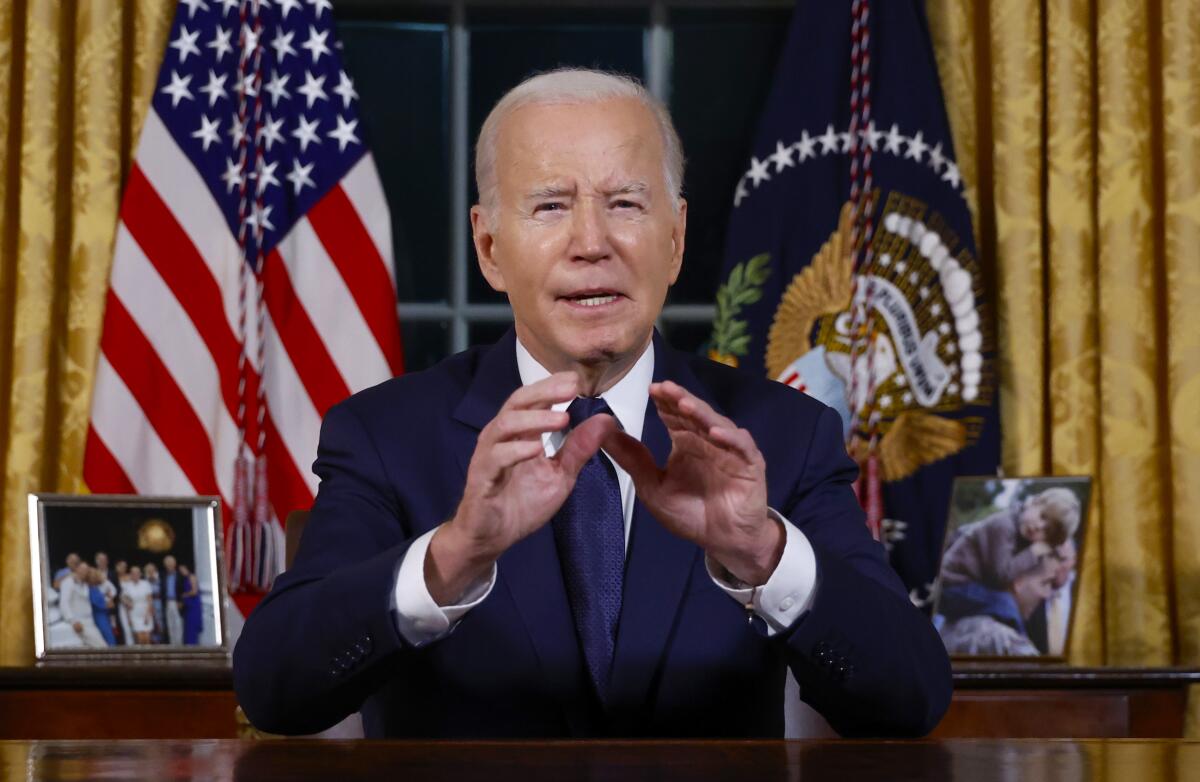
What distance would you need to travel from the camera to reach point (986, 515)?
2969 mm

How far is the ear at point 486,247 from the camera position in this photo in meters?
1.97

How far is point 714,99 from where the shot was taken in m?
3.71

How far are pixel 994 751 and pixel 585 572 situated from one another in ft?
1.96

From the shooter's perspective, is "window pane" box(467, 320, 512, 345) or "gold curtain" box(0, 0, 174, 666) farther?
"window pane" box(467, 320, 512, 345)

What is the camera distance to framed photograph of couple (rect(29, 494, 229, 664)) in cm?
283

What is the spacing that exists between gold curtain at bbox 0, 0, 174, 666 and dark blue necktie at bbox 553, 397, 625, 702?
179 centimetres

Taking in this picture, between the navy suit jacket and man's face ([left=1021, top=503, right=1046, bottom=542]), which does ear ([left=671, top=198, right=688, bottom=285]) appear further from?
man's face ([left=1021, top=503, right=1046, bottom=542])

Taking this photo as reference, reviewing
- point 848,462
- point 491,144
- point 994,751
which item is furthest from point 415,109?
point 994,751

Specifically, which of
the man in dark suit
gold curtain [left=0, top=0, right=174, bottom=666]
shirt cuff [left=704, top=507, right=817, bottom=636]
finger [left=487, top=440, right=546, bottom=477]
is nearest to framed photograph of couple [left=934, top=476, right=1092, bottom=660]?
the man in dark suit

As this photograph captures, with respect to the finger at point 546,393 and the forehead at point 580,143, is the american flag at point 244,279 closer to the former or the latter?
the forehead at point 580,143

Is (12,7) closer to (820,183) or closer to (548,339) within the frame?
(820,183)

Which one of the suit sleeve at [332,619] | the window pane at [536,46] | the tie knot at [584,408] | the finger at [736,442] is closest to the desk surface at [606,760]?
the suit sleeve at [332,619]

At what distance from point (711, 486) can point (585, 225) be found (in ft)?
1.52

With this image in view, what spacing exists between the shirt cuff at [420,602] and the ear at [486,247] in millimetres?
505
